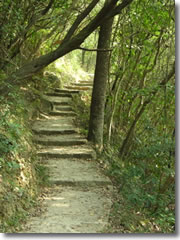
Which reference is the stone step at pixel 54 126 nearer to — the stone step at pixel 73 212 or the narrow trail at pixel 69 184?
the narrow trail at pixel 69 184

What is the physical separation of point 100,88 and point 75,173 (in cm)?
246

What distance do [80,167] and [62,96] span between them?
5.20 meters

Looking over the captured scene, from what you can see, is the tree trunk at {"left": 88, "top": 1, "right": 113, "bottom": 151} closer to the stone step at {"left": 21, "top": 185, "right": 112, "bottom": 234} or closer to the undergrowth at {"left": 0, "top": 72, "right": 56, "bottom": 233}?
the undergrowth at {"left": 0, "top": 72, "right": 56, "bottom": 233}

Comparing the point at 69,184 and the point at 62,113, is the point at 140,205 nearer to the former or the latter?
the point at 69,184

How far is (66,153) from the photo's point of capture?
286 inches

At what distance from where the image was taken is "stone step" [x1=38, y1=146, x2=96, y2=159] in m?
7.14

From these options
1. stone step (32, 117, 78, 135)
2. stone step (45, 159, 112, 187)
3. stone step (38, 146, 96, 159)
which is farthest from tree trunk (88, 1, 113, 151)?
stone step (45, 159, 112, 187)

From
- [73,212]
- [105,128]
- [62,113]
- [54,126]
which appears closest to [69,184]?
[73,212]

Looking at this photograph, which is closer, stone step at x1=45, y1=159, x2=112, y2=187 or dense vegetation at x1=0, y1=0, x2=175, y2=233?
dense vegetation at x1=0, y1=0, x2=175, y2=233

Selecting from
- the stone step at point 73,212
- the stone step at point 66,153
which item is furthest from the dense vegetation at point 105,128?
the stone step at point 66,153

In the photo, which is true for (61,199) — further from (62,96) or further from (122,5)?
(62,96)

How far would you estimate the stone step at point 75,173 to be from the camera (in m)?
5.96

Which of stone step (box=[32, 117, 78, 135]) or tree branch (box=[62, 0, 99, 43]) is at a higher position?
tree branch (box=[62, 0, 99, 43])

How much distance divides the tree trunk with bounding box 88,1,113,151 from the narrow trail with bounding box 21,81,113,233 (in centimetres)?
33
